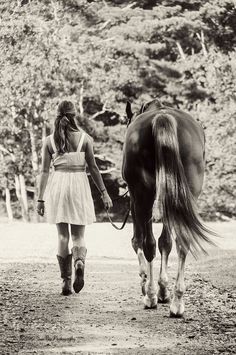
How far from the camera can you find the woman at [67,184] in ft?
27.2

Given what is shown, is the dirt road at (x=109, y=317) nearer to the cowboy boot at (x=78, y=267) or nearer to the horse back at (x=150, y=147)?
the cowboy boot at (x=78, y=267)

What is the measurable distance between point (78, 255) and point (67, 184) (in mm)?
729

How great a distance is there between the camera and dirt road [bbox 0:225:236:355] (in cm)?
550

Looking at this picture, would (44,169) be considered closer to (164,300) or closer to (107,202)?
(107,202)

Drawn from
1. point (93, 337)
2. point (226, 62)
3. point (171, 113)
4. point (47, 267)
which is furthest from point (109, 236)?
point (93, 337)

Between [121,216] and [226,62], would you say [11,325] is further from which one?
[121,216]

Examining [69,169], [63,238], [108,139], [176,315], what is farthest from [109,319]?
[108,139]

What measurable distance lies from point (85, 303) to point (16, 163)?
2695 cm

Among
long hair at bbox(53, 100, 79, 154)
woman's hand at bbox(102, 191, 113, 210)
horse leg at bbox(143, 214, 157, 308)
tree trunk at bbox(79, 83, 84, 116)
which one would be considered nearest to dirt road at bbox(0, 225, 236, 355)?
horse leg at bbox(143, 214, 157, 308)

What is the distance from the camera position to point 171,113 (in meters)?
7.41

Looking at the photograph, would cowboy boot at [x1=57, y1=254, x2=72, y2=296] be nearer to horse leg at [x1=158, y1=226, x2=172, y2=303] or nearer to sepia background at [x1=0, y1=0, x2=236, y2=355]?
sepia background at [x1=0, y1=0, x2=236, y2=355]

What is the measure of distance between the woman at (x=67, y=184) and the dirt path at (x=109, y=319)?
1.76 ft

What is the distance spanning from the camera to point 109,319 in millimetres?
6809

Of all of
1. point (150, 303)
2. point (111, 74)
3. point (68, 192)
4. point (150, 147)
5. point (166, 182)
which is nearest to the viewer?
point (166, 182)
